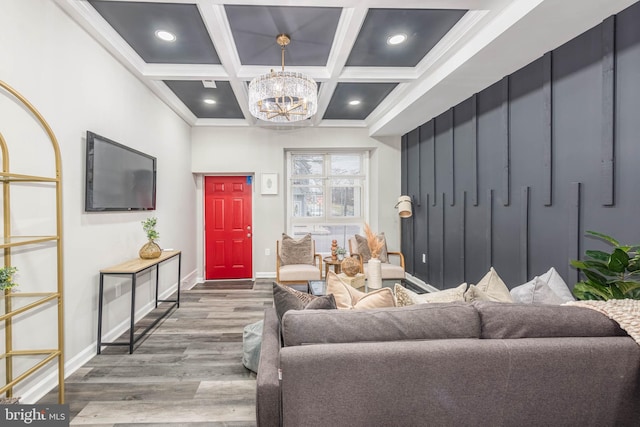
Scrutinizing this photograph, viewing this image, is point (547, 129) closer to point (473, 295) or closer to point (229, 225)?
point (473, 295)

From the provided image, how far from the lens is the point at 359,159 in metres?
5.86

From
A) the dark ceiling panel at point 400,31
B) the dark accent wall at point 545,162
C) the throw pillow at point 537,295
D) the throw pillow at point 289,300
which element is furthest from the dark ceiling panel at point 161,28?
the throw pillow at point 537,295

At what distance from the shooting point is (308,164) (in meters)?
5.78

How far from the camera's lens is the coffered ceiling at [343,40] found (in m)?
2.21

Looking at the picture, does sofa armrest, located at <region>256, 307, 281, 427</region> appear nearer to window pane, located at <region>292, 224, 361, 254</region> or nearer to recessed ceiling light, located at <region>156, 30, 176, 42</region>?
recessed ceiling light, located at <region>156, 30, 176, 42</region>

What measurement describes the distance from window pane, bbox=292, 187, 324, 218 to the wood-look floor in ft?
8.99

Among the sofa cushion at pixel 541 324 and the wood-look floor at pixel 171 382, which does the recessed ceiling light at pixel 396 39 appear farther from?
the wood-look floor at pixel 171 382

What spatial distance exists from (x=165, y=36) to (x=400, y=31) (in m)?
2.13

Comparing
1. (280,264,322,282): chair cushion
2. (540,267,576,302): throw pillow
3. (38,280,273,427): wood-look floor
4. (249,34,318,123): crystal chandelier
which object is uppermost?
(249,34,318,123): crystal chandelier

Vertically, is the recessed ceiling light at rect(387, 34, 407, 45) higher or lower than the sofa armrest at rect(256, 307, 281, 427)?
higher

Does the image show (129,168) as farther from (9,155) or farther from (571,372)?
(571,372)

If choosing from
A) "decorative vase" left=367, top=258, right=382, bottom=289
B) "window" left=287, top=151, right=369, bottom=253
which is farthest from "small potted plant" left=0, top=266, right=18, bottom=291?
"window" left=287, top=151, right=369, bottom=253

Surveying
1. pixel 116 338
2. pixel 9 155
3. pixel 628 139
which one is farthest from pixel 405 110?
pixel 116 338

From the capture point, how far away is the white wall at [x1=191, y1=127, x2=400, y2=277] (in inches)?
210
